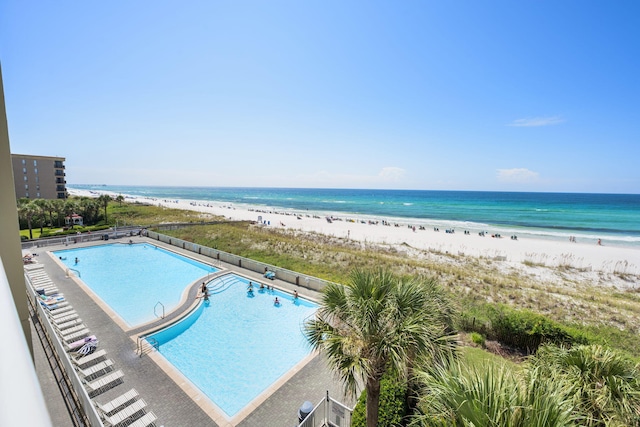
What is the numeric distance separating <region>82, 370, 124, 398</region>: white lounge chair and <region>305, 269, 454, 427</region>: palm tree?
812 cm

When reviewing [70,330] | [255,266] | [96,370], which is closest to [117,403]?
[96,370]

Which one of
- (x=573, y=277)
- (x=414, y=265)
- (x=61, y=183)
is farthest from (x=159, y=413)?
(x=61, y=183)

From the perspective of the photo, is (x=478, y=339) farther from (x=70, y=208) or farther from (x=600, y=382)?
(x=70, y=208)

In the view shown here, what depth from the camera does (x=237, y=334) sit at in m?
14.4

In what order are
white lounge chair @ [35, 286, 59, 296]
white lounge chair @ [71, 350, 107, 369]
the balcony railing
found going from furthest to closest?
white lounge chair @ [35, 286, 59, 296] < white lounge chair @ [71, 350, 107, 369] < the balcony railing

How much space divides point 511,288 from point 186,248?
2671 centimetres

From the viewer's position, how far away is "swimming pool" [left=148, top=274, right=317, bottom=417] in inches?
435

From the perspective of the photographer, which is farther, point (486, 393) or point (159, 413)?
point (159, 413)

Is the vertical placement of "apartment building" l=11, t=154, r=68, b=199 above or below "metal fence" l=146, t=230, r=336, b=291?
above

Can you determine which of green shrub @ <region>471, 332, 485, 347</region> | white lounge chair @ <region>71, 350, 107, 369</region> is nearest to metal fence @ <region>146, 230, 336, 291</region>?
green shrub @ <region>471, 332, 485, 347</region>

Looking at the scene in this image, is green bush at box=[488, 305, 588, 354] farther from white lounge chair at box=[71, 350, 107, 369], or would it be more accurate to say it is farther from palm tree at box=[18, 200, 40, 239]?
palm tree at box=[18, 200, 40, 239]

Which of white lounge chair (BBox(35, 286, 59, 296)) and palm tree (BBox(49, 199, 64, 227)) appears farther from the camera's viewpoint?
palm tree (BBox(49, 199, 64, 227))

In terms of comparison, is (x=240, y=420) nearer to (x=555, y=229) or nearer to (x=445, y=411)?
(x=445, y=411)

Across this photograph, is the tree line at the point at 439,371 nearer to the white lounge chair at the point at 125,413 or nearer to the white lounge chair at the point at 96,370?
the white lounge chair at the point at 125,413
